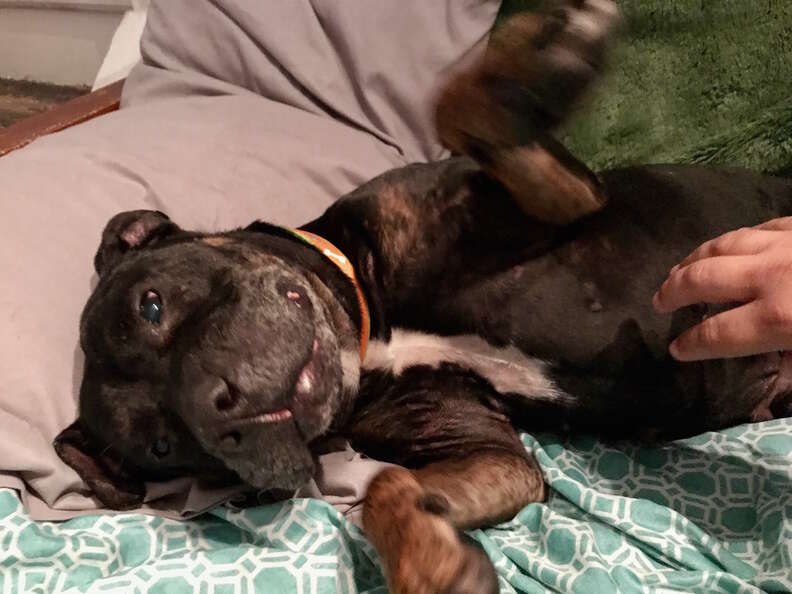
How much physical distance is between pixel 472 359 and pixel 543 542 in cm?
40

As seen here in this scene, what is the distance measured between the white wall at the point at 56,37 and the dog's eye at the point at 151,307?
7.57 ft

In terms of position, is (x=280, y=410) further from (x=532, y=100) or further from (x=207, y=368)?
(x=532, y=100)

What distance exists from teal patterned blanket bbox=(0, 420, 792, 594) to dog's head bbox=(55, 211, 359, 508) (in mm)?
107

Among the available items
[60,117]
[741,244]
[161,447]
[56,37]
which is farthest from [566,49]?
[56,37]

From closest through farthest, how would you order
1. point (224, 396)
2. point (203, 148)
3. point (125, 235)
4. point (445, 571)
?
point (445, 571) → point (224, 396) → point (125, 235) → point (203, 148)

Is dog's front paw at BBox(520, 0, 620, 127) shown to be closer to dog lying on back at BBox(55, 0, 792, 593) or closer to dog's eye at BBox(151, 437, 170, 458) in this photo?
dog lying on back at BBox(55, 0, 792, 593)

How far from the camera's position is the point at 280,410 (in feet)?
4.67

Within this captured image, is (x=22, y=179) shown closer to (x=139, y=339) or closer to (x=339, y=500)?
(x=139, y=339)

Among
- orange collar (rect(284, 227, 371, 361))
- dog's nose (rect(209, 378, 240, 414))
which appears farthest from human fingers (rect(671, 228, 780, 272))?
dog's nose (rect(209, 378, 240, 414))

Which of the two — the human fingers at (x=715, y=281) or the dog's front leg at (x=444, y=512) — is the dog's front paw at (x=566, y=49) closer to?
the human fingers at (x=715, y=281)

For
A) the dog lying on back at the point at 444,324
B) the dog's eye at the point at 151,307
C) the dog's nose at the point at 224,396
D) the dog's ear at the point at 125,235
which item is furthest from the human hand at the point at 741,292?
the dog's ear at the point at 125,235

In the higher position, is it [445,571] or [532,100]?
[532,100]

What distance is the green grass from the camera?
6.79ft

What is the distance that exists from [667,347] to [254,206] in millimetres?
1070
